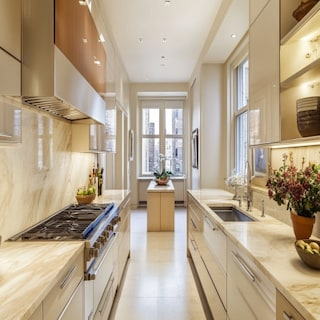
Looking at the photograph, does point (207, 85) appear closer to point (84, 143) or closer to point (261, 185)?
point (261, 185)

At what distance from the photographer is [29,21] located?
4.61ft

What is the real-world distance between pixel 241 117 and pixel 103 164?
243 centimetres

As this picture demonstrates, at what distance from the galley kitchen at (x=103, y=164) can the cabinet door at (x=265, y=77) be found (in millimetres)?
15

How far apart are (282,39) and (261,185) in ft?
5.10

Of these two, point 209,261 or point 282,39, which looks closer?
point 282,39

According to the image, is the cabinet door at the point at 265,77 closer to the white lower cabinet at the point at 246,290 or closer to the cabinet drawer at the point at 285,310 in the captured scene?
the white lower cabinet at the point at 246,290

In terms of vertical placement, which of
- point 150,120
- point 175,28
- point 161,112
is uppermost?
point 175,28

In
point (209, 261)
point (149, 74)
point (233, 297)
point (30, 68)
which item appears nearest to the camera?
point (30, 68)

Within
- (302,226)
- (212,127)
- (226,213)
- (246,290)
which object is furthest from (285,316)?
(212,127)

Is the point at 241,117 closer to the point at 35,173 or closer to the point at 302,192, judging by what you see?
the point at 302,192

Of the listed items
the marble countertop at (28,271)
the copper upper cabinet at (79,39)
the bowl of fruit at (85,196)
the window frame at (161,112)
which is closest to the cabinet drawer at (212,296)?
the marble countertop at (28,271)

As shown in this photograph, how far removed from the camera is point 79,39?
1.88 m

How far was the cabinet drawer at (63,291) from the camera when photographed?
1.06m

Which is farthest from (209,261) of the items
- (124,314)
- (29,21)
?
(29,21)
